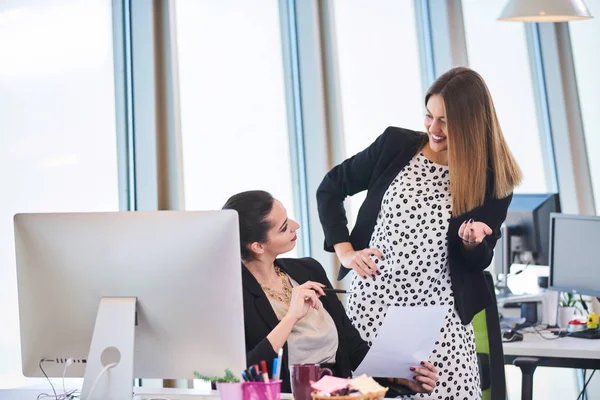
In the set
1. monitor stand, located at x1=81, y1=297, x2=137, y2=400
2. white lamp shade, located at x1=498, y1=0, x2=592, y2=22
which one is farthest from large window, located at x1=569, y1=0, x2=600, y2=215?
monitor stand, located at x1=81, y1=297, x2=137, y2=400

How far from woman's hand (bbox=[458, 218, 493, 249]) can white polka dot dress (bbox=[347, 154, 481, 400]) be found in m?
0.17

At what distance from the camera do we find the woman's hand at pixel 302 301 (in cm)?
243

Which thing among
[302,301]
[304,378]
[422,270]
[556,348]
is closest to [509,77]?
[556,348]

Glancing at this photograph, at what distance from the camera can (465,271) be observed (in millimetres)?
2951

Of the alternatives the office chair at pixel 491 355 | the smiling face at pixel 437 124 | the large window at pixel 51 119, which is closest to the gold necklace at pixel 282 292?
the smiling face at pixel 437 124

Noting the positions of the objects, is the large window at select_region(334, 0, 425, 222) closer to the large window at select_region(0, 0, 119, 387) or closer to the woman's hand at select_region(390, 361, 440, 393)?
the large window at select_region(0, 0, 119, 387)

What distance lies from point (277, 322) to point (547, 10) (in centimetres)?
257

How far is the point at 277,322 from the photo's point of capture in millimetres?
2596

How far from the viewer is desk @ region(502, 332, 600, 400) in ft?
11.4

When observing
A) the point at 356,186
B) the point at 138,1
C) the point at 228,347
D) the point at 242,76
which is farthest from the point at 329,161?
the point at 228,347

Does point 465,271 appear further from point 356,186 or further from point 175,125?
point 175,125

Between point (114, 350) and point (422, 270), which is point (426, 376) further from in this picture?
point (114, 350)

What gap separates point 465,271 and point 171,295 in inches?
48.5

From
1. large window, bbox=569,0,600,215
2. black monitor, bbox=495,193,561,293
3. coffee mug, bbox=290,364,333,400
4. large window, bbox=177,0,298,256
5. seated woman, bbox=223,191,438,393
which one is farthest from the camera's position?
large window, bbox=569,0,600,215
